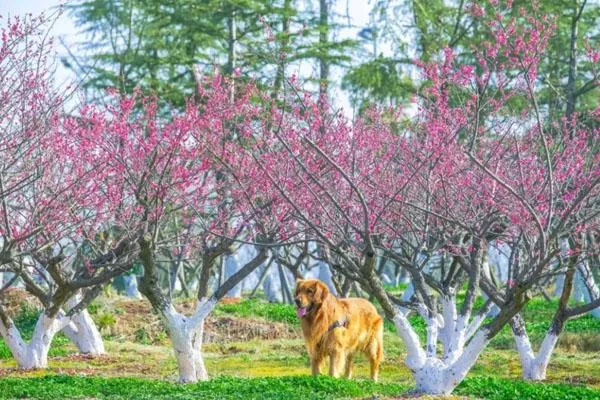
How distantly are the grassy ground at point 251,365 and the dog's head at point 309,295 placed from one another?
1.01 m

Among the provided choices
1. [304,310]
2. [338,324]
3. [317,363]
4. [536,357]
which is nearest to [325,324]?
[338,324]

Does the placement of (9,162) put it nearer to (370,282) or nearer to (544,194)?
(370,282)

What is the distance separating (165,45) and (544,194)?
1946cm

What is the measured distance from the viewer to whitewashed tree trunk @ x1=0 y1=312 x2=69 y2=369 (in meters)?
15.5

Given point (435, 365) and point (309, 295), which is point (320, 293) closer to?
point (309, 295)

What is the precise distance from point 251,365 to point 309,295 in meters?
5.40

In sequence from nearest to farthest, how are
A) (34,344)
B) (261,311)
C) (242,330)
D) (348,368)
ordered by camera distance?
1. (348,368)
2. (34,344)
3. (242,330)
4. (261,311)

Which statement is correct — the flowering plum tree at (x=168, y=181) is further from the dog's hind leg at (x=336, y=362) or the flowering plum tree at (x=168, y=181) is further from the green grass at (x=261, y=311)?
the green grass at (x=261, y=311)

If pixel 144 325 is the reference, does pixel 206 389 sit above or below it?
below

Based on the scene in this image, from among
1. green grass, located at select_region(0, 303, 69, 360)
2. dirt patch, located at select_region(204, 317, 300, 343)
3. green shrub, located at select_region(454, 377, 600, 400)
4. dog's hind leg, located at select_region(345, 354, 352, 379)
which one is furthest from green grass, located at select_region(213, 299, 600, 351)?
green shrub, located at select_region(454, 377, 600, 400)

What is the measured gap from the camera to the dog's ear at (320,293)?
13.1 meters

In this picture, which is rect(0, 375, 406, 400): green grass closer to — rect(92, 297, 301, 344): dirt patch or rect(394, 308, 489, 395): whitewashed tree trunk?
rect(394, 308, 489, 395): whitewashed tree trunk

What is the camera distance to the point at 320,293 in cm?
1313

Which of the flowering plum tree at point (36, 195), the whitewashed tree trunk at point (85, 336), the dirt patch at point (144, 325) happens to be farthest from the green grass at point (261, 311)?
the flowering plum tree at point (36, 195)
